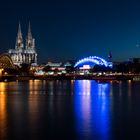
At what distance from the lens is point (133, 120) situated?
915 inches

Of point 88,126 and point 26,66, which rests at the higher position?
point 26,66

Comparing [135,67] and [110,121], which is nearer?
[110,121]

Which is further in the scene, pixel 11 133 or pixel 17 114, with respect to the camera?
pixel 17 114

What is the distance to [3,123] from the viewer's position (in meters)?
21.6

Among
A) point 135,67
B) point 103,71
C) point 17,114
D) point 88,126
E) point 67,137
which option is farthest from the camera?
point 103,71

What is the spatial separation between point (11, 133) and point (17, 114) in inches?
278

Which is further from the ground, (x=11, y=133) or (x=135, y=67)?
(x=135, y=67)

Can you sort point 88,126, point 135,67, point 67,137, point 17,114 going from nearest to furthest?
1. point 67,137
2. point 88,126
3. point 17,114
4. point 135,67

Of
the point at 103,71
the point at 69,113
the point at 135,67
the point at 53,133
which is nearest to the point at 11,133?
the point at 53,133

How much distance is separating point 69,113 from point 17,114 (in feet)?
9.77

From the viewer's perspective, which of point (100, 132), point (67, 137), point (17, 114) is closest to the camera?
point (67, 137)

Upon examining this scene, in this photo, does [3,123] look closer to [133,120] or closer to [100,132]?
[100,132]

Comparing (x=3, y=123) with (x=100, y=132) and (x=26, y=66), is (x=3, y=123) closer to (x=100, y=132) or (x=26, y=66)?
(x=100, y=132)

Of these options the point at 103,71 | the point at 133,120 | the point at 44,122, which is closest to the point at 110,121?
the point at 133,120
